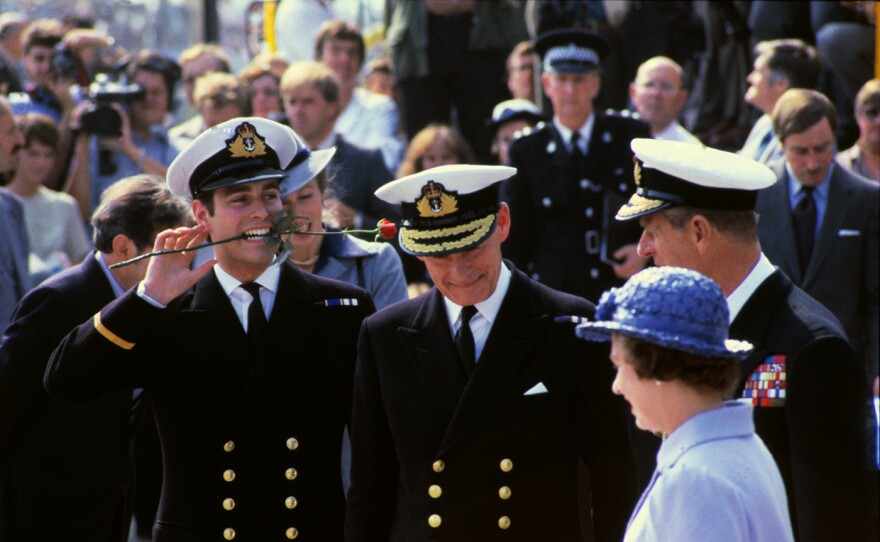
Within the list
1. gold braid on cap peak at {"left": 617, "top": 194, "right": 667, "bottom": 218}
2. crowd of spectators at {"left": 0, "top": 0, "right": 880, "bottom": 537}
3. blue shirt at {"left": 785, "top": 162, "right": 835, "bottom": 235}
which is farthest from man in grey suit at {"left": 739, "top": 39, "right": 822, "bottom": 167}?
gold braid on cap peak at {"left": 617, "top": 194, "right": 667, "bottom": 218}

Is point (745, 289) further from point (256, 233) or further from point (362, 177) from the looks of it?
point (362, 177)

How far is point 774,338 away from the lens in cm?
392

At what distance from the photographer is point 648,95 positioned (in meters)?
9.51

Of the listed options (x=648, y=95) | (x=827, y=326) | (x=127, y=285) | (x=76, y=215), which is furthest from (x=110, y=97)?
(x=827, y=326)

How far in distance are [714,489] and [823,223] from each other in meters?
4.85

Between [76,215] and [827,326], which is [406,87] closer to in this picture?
[76,215]

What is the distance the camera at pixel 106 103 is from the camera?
10047mm

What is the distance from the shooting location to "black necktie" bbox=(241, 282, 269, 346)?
14.7ft

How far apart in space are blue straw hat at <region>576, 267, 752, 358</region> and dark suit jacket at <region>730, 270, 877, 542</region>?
745 mm

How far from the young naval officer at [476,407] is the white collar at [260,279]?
1.45 ft

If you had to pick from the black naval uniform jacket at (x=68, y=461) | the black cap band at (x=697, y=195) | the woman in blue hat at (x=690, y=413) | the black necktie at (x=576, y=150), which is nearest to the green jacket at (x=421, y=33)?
the black necktie at (x=576, y=150)

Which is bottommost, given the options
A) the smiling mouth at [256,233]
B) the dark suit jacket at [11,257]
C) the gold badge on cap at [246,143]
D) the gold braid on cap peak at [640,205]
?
the dark suit jacket at [11,257]

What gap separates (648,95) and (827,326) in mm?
5839

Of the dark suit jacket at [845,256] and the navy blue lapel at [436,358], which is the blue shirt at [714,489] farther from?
the dark suit jacket at [845,256]
